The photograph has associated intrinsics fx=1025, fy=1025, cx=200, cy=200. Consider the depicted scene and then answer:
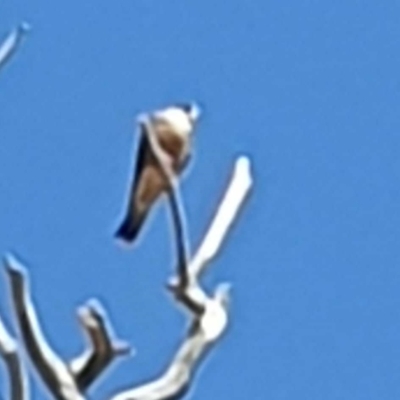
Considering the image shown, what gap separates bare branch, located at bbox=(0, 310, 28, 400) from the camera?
2.38 feet

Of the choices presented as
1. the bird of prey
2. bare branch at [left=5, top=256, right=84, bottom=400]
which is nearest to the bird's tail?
the bird of prey

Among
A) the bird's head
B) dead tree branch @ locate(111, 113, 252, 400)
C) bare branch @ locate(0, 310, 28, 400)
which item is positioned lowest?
bare branch @ locate(0, 310, 28, 400)

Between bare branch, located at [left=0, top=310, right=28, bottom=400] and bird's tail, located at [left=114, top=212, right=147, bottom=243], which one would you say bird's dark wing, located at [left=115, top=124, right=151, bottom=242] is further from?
bare branch, located at [left=0, top=310, right=28, bottom=400]

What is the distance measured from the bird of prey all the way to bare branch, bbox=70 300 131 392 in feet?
0.28

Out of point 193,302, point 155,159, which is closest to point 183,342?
point 193,302

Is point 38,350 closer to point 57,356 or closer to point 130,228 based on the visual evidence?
point 57,356

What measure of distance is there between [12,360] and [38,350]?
20mm

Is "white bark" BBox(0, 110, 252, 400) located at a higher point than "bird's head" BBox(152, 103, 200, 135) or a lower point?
lower

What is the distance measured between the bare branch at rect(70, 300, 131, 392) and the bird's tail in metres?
0.08

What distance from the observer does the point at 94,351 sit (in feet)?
2.66

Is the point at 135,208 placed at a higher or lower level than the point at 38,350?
higher

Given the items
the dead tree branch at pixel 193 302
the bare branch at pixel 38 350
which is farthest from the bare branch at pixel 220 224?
the bare branch at pixel 38 350

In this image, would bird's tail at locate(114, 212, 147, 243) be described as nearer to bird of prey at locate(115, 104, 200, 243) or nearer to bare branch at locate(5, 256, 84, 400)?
bird of prey at locate(115, 104, 200, 243)

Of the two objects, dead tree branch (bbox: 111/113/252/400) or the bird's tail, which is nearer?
dead tree branch (bbox: 111/113/252/400)
